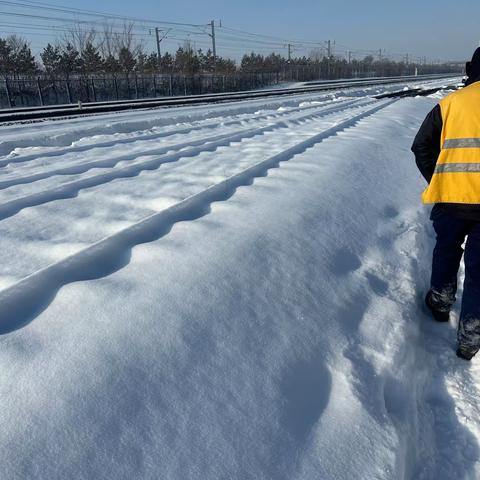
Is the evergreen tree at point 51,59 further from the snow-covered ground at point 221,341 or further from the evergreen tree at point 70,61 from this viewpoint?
the snow-covered ground at point 221,341

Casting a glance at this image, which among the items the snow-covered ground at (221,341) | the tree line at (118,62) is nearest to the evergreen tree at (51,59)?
the tree line at (118,62)

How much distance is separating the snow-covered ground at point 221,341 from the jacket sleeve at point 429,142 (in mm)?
949

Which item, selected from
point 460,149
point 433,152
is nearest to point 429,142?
point 433,152

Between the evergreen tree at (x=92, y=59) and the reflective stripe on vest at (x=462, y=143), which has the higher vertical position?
the evergreen tree at (x=92, y=59)

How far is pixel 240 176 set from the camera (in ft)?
16.2

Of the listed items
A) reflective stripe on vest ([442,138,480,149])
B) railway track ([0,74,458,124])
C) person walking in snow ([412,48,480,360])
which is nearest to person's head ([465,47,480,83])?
person walking in snow ([412,48,480,360])

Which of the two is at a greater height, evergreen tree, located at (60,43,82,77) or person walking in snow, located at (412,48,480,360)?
evergreen tree, located at (60,43,82,77)

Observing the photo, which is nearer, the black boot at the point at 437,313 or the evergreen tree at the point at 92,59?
the black boot at the point at 437,313

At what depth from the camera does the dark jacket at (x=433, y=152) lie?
280 cm

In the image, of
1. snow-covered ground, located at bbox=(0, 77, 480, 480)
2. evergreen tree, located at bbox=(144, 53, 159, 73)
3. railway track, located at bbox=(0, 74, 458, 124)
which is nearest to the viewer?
snow-covered ground, located at bbox=(0, 77, 480, 480)

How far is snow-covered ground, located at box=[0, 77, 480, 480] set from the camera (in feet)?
5.32

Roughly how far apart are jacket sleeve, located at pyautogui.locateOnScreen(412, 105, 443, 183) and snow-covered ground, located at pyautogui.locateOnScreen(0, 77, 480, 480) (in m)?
0.95

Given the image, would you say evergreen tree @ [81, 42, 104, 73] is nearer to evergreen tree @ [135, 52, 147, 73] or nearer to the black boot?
evergreen tree @ [135, 52, 147, 73]

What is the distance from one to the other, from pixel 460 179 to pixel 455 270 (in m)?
0.77
